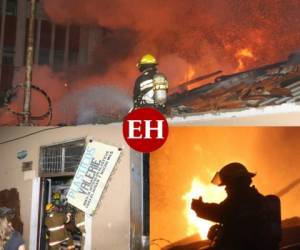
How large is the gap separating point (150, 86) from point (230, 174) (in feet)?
2.89

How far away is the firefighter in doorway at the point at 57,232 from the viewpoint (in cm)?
300

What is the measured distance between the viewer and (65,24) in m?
3.20

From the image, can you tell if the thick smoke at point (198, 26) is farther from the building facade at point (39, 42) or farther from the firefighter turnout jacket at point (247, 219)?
the firefighter turnout jacket at point (247, 219)

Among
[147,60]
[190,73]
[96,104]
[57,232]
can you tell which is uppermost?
[147,60]

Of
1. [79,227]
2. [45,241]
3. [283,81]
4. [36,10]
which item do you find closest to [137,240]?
[79,227]

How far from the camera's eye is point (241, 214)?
2758mm

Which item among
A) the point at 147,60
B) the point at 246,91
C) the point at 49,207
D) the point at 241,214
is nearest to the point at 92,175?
the point at 49,207

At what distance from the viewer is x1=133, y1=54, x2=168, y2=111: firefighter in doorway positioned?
3021mm

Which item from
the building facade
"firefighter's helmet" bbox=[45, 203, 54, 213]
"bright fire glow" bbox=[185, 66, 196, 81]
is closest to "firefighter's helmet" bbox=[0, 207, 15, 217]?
"firefighter's helmet" bbox=[45, 203, 54, 213]

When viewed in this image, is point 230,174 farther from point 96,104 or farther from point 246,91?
point 96,104

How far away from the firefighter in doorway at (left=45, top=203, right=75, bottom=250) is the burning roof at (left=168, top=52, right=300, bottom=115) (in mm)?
1146

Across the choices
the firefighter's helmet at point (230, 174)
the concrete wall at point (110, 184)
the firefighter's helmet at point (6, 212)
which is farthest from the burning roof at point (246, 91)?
the firefighter's helmet at point (6, 212)

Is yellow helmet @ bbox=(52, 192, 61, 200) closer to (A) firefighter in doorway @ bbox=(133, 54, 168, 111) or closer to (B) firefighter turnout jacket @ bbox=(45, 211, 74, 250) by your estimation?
(B) firefighter turnout jacket @ bbox=(45, 211, 74, 250)

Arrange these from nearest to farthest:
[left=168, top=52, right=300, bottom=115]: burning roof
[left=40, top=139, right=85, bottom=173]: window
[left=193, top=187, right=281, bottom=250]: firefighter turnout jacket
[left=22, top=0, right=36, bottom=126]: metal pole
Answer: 1. [left=193, top=187, right=281, bottom=250]: firefighter turnout jacket
2. [left=168, top=52, right=300, bottom=115]: burning roof
3. [left=40, top=139, right=85, bottom=173]: window
4. [left=22, top=0, right=36, bottom=126]: metal pole
